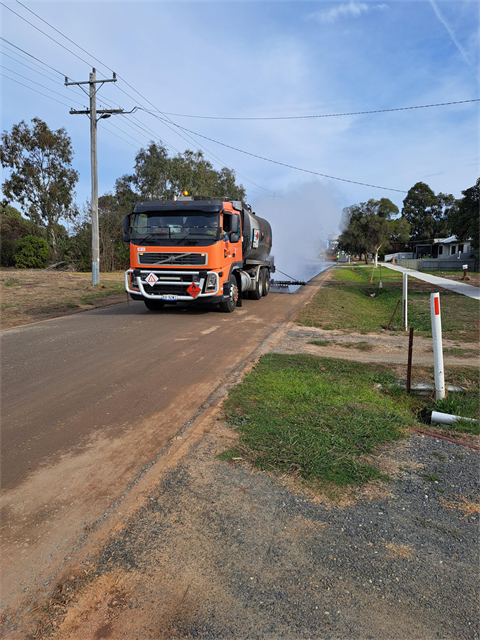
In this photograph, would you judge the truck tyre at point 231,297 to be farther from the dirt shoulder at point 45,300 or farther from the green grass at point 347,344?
the dirt shoulder at point 45,300

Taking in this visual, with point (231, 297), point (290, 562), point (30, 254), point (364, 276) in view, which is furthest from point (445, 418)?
point (30, 254)

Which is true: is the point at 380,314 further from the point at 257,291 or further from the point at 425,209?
the point at 425,209

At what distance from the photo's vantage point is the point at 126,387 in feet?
18.7

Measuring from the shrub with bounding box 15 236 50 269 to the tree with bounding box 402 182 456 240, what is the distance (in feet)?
226

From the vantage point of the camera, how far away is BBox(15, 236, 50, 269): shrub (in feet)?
118

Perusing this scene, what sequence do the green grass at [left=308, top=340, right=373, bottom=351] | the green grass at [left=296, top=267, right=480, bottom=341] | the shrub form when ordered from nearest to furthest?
the green grass at [left=308, top=340, right=373, bottom=351], the green grass at [left=296, top=267, right=480, bottom=341], the shrub

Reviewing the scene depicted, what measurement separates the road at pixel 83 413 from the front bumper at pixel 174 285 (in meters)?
1.26

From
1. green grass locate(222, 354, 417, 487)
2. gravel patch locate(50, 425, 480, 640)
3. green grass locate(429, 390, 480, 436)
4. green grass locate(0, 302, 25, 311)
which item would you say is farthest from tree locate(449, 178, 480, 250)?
green grass locate(0, 302, 25, 311)

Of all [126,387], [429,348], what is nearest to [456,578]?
[126,387]

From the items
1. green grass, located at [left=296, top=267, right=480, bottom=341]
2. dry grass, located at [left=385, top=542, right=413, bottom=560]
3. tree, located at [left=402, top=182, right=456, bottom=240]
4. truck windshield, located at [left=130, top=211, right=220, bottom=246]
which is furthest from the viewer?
tree, located at [left=402, top=182, right=456, bottom=240]

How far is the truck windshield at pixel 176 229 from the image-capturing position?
11.2 meters

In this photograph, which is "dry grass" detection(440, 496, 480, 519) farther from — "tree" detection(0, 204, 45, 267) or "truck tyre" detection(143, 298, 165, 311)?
"tree" detection(0, 204, 45, 267)

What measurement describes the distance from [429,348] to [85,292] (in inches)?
551

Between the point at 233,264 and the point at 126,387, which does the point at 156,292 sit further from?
the point at 126,387
